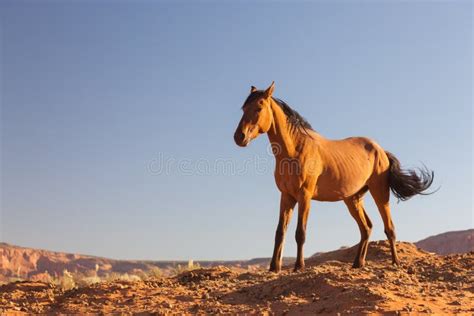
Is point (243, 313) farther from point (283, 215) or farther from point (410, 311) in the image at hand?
point (283, 215)

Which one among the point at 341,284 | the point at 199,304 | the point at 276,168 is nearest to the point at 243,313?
the point at 199,304

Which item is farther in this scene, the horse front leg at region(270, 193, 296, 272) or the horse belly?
the horse belly

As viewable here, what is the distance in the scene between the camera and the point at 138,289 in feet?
25.6

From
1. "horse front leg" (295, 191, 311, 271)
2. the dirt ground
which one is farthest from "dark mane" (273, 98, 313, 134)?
the dirt ground

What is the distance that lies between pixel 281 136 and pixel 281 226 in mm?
1580

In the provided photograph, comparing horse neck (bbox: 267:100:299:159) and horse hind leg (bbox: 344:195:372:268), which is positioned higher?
horse neck (bbox: 267:100:299:159)

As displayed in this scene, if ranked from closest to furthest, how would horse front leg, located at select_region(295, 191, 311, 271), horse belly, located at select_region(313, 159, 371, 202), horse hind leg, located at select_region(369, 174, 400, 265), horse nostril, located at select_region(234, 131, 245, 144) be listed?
horse nostril, located at select_region(234, 131, 245, 144), horse front leg, located at select_region(295, 191, 311, 271), horse belly, located at select_region(313, 159, 371, 202), horse hind leg, located at select_region(369, 174, 400, 265)

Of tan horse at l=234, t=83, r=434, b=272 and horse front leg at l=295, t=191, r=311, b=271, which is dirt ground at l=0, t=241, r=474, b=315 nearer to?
horse front leg at l=295, t=191, r=311, b=271

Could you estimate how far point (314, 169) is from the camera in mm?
8969

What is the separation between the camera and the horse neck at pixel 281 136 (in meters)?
8.93

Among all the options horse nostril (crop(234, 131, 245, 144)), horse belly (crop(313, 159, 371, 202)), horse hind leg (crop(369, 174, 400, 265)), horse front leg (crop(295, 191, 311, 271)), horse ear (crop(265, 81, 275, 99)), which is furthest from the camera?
horse hind leg (crop(369, 174, 400, 265))

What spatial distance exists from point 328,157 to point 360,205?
1548 millimetres

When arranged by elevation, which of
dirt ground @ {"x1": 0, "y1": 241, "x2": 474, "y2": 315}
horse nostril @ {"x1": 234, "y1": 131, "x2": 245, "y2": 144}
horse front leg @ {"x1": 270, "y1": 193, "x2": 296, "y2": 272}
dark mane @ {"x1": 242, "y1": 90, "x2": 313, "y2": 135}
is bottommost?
dirt ground @ {"x1": 0, "y1": 241, "x2": 474, "y2": 315}

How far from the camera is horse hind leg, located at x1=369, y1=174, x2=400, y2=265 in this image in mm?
10391
